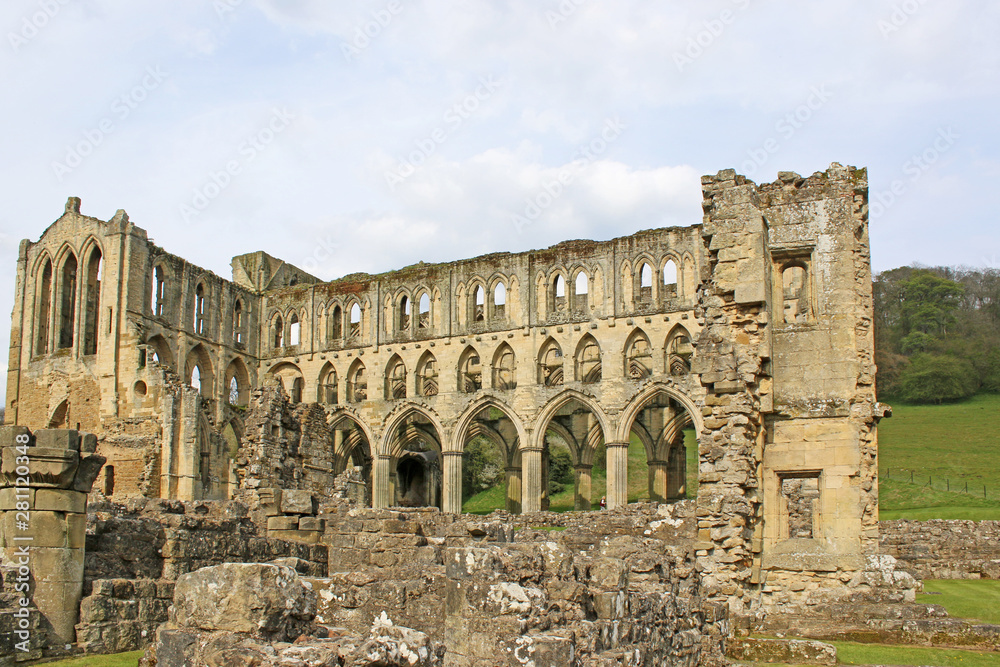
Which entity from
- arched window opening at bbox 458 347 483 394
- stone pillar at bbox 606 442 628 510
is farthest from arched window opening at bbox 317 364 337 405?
stone pillar at bbox 606 442 628 510

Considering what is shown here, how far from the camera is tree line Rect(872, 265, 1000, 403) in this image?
5891 centimetres

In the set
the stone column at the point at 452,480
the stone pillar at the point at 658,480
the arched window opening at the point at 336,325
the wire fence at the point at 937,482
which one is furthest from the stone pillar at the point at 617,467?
the arched window opening at the point at 336,325

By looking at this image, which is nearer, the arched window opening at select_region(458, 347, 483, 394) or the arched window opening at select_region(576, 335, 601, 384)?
the arched window opening at select_region(576, 335, 601, 384)

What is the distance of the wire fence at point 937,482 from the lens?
3744 cm

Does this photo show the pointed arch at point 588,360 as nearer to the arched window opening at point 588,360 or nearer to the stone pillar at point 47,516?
the arched window opening at point 588,360

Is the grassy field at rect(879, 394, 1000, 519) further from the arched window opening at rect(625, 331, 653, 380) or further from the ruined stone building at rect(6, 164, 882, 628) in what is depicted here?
the arched window opening at rect(625, 331, 653, 380)

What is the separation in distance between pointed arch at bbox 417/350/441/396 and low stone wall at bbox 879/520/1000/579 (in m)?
19.9

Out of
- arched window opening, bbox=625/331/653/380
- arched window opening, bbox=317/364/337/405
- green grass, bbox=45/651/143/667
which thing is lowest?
green grass, bbox=45/651/143/667

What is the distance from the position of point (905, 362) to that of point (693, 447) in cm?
1735

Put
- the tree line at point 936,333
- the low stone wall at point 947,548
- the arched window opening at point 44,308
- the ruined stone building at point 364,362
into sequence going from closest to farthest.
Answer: the low stone wall at point 947,548 < the ruined stone building at point 364,362 < the arched window opening at point 44,308 < the tree line at point 936,333

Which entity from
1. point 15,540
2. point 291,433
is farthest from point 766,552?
point 291,433

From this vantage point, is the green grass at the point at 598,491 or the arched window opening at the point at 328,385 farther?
the green grass at the point at 598,491

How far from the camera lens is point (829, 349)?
48.1ft

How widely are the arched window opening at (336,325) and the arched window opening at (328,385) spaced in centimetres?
134
